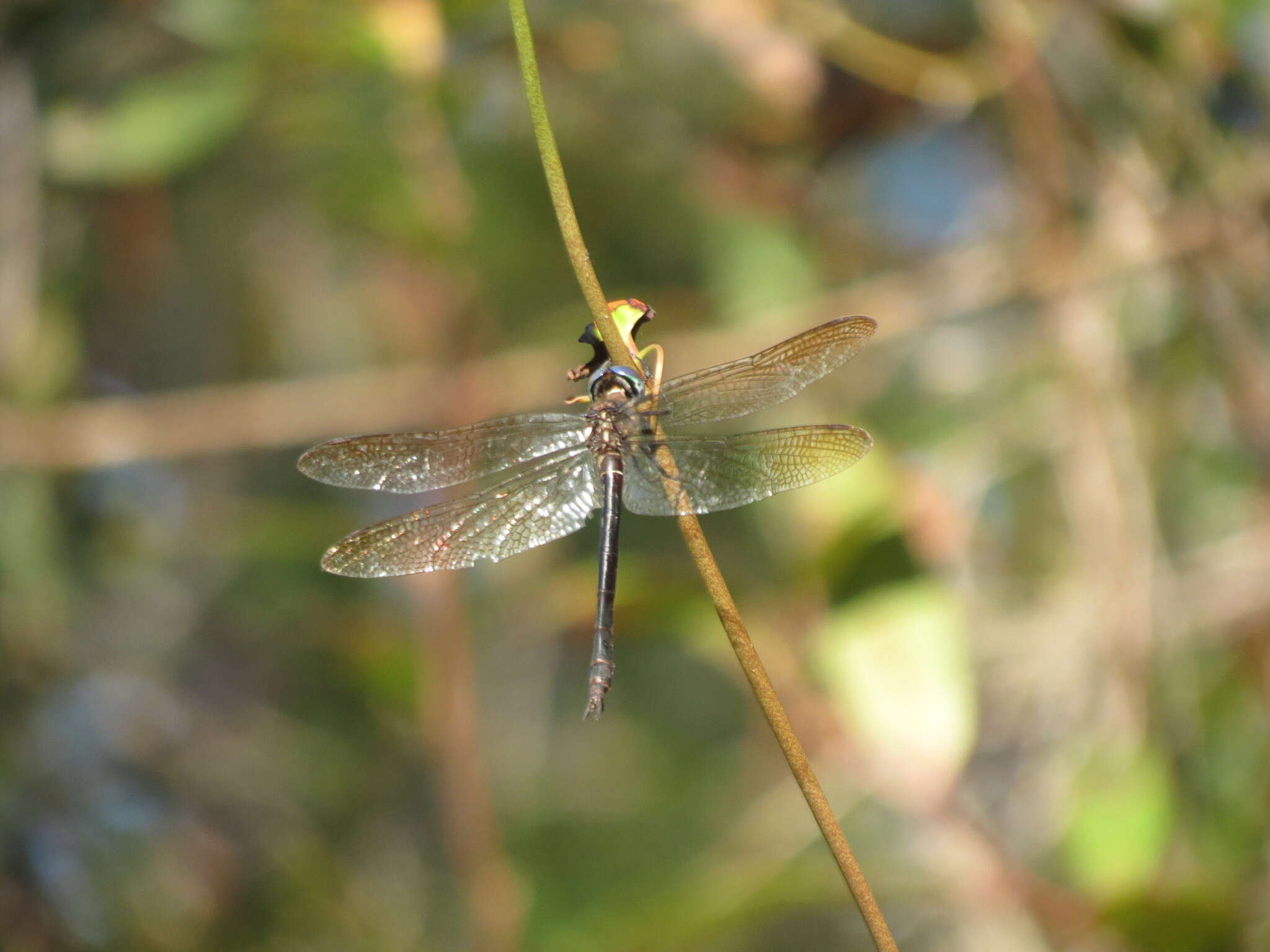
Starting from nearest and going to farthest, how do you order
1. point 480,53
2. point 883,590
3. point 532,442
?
point 532,442 → point 883,590 → point 480,53

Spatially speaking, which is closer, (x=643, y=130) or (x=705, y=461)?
(x=705, y=461)

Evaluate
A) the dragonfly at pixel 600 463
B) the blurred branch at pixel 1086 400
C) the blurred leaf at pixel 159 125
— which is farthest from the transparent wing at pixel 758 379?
the blurred leaf at pixel 159 125

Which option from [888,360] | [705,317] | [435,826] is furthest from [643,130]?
[435,826]

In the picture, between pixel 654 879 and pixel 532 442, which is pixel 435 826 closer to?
pixel 654 879

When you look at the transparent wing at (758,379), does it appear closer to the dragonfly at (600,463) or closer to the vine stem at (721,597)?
the dragonfly at (600,463)

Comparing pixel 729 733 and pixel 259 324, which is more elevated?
pixel 259 324

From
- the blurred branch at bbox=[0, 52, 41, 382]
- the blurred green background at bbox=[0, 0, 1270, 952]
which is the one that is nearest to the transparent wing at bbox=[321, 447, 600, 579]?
the blurred green background at bbox=[0, 0, 1270, 952]

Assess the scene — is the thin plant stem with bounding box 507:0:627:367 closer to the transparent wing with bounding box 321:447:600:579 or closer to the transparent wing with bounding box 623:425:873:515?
the transparent wing with bounding box 623:425:873:515
